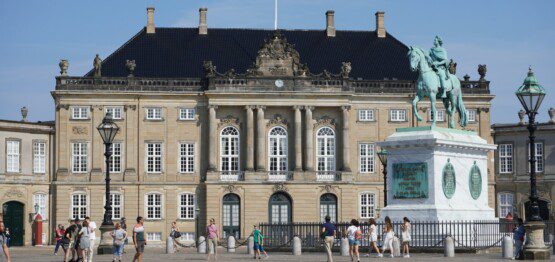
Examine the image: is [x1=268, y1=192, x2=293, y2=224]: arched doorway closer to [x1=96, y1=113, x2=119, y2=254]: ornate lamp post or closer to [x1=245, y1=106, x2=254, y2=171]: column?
[x1=245, y1=106, x2=254, y2=171]: column

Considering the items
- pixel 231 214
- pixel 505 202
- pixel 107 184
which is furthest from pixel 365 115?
pixel 107 184

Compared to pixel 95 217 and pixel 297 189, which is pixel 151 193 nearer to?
pixel 95 217

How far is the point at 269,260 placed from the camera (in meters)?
40.3

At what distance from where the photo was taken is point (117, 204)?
75062mm

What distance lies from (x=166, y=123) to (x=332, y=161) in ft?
35.2

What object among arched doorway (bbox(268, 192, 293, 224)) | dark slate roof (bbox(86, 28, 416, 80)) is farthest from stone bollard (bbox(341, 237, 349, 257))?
dark slate roof (bbox(86, 28, 416, 80))

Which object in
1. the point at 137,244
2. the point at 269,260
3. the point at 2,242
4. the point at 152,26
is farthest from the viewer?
the point at 152,26

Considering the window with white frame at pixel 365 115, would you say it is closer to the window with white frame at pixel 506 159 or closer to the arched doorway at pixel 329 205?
the arched doorway at pixel 329 205

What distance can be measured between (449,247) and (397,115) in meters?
39.5

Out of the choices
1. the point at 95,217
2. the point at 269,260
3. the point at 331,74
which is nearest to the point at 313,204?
the point at 331,74

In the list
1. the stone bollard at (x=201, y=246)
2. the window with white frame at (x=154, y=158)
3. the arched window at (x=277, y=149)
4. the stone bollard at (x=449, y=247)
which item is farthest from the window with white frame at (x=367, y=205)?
the stone bollard at (x=449, y=247)

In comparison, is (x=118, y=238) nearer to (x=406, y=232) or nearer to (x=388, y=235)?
(x=388, y=235)

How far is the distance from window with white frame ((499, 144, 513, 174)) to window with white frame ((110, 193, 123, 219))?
82.2 ft

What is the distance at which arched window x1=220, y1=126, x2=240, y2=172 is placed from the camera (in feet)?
250
